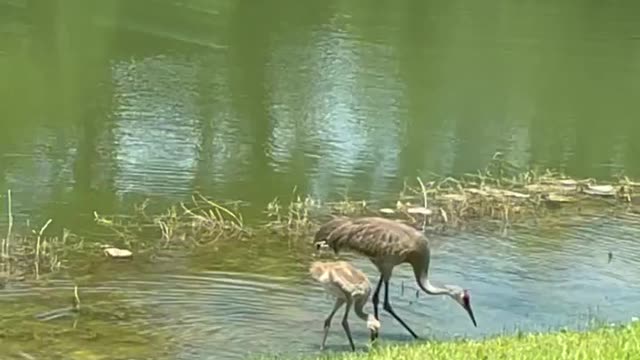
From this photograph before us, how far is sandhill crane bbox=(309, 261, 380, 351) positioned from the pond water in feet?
0.61

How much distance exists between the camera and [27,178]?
1470 cm

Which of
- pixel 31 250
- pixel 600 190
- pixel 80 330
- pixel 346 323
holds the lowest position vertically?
Result: pixel 80 330

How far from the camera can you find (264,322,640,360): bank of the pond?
7348 mm

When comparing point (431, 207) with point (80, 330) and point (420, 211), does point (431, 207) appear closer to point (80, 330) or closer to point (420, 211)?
point (420, 211)

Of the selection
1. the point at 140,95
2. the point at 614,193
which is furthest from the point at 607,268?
the point at 140,95

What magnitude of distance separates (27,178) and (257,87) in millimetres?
7391

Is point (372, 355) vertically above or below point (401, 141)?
below

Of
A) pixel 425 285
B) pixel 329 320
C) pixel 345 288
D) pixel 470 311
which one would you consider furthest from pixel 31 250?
pixel 470 311

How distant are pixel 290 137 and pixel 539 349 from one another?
10.5 m

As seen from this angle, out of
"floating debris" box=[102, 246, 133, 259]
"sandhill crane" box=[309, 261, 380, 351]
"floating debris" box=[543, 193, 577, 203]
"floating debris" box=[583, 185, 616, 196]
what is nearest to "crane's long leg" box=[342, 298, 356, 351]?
"sandhill crane" box=[309, 261, 380, 351]

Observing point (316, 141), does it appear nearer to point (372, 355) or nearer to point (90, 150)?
point (90, 150)

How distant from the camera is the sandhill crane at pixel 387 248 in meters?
10.7

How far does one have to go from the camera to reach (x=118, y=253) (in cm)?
1205

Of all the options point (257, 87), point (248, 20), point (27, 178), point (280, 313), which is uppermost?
point (248, 20)
